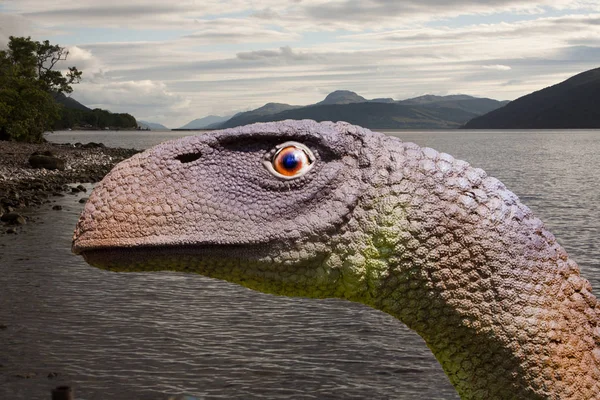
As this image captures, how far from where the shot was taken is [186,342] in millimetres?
21562

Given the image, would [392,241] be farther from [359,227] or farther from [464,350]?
[464,350]

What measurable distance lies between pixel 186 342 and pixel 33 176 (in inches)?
1475

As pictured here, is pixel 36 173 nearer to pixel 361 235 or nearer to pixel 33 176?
pixel 33 176

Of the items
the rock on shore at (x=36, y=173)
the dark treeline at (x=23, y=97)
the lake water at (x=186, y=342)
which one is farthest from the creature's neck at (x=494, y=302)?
the dark treeline at (x=23, y=97)

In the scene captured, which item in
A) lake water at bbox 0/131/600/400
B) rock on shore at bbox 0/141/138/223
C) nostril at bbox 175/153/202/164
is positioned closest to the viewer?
nostril at bbox 175/153/202/164

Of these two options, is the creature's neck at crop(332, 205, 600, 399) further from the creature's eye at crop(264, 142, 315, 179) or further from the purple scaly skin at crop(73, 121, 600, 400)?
the creature's eye at crop(264, 142, 315, 179)

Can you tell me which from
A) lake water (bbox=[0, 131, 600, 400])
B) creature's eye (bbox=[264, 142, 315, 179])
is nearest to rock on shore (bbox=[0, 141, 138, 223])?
lake water (bbox=[0, 131, 600, 400])

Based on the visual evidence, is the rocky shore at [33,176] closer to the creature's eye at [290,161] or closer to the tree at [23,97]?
the tree at [23,97]

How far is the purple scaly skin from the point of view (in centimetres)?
241

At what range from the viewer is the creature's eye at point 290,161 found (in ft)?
8.09

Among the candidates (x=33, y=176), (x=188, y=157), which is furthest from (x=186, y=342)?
(x=33, y=176)

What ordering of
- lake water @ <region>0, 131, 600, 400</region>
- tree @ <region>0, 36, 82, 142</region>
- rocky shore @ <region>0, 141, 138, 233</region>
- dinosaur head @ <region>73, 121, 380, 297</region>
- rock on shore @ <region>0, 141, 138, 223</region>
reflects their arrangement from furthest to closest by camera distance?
tree @ <region>0, 36, 82, 142</region>, rock on shore @ <region>0, 141, 138, 223</region>, rocky shore @ <region>0, 141, 138, 233</region>, lake water @ <region>0, 131, 600, 400</region>, dinosaur head @ <region>73, 121, 380, 297</region>

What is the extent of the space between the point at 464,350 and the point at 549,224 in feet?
144

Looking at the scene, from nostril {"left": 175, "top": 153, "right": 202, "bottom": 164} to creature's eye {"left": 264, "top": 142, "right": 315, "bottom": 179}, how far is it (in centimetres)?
24
